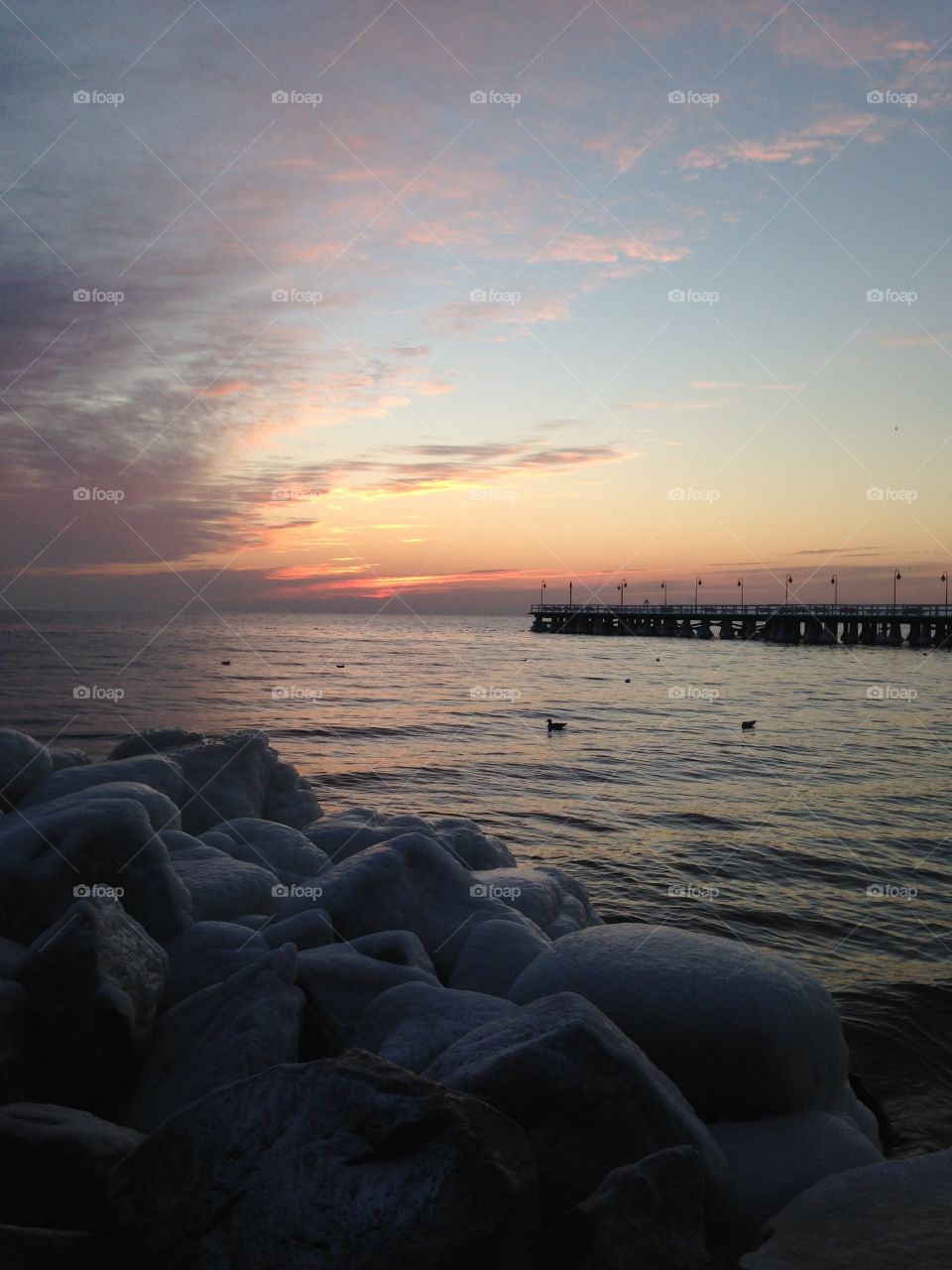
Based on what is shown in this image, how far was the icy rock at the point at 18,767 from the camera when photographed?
349 inches

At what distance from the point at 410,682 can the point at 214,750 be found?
1527 inches

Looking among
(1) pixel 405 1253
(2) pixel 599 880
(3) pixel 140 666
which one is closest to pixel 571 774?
(2) pixel 599 880

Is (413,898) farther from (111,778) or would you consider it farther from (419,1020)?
(111,778)

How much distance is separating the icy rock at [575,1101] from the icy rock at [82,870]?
3.02 m

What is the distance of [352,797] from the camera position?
62.7 feet

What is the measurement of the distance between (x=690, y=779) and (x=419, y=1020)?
56.4 feet

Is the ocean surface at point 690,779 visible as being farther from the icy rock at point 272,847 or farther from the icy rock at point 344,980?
the icy rock at point 272,847

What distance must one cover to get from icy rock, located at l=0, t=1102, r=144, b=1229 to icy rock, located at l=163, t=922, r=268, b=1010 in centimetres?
206

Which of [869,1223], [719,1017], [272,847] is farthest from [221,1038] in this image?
[272,847]

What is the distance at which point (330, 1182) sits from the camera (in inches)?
120

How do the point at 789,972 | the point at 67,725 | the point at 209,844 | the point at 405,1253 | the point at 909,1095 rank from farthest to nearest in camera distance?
the point at 67,725, the point at 209,844, the point at 909,1095, the point at 789,972, the point at 405,1253

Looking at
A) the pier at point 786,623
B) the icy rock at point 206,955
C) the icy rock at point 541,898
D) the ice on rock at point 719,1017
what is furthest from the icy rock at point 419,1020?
the pier at point 786,623

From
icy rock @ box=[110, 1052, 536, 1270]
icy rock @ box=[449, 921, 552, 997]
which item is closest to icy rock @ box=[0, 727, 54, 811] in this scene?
icy rock @ box=[449, 921, 552, 997]

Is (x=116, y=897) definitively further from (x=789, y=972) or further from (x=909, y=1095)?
(x=909, y=1095)
